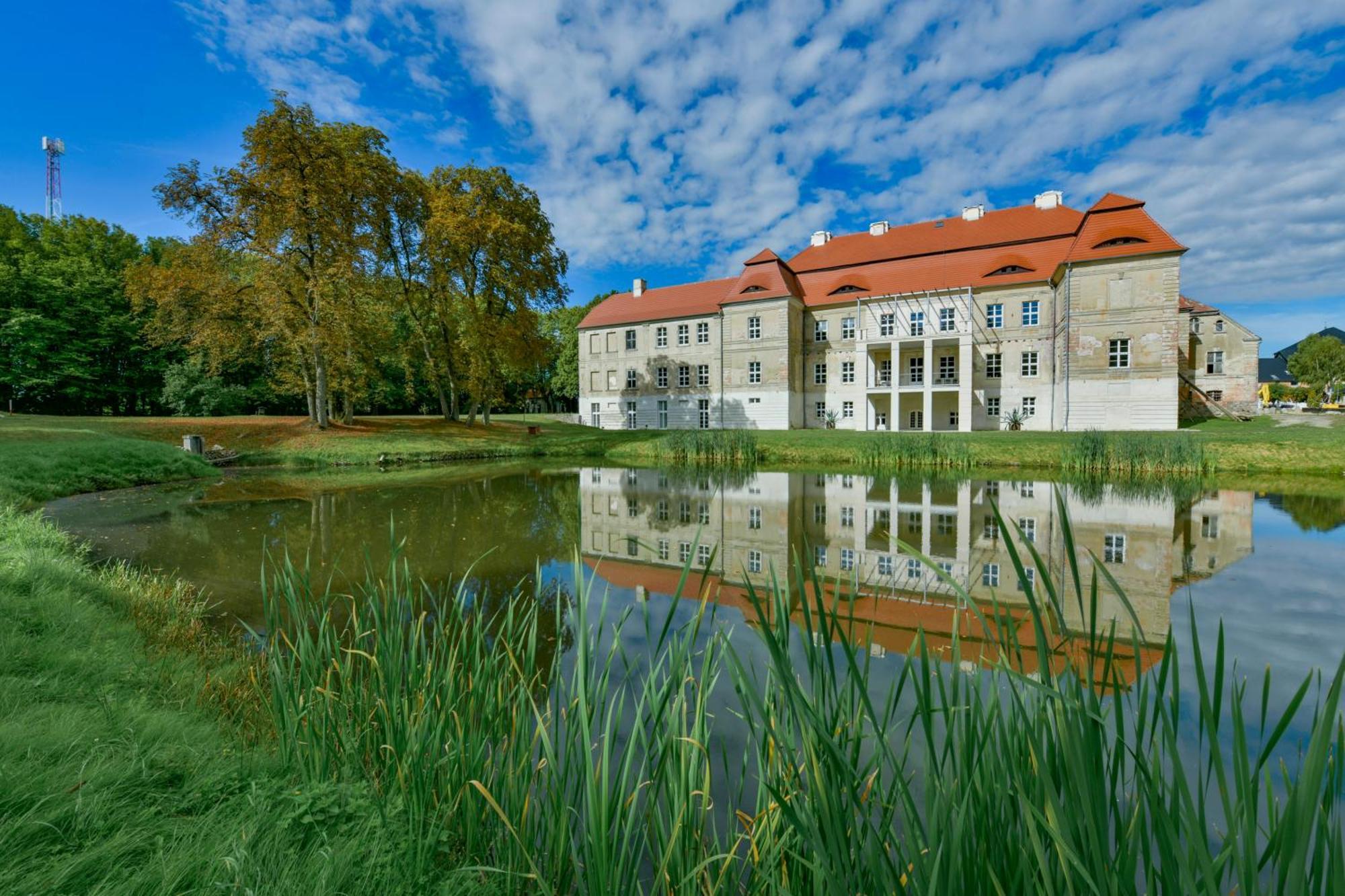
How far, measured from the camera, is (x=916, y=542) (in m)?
8.46

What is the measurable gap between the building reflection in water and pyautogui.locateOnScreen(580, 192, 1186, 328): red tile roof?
19.1 m

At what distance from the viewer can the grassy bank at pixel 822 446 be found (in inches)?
632

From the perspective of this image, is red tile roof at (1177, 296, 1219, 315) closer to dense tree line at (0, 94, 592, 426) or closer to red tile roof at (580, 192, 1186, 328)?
red tile roof at (580, 192, 1186, 328)

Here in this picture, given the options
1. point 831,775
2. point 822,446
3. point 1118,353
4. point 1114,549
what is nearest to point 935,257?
point 1118,353

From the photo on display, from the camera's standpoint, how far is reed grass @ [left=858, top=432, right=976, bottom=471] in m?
18.1

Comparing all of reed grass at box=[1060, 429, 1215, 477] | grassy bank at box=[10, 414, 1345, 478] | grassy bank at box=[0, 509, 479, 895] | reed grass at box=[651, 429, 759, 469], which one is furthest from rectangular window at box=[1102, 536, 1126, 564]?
reed grass at box=[651, 429, 759, 469]

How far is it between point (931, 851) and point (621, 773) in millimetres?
848

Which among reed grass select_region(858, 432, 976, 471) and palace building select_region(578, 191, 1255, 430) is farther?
palace building select_region(578, 191, 1255, 430)

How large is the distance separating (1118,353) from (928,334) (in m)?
7.75

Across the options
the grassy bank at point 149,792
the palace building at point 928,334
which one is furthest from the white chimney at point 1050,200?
the grassy bank at point 149,792

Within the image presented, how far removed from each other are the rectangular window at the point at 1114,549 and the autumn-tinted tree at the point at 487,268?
24.3 metres

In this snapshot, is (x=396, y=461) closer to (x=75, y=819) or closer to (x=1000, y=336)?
(x=75, y=819)

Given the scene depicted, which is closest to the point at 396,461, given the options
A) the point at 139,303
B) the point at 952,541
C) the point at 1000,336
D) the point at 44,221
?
the point at 139,303

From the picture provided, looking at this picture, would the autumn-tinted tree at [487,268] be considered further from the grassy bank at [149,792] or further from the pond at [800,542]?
the grassy bank at [149,792]
